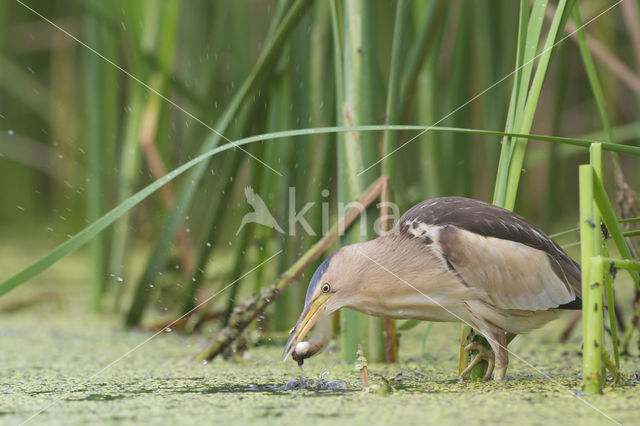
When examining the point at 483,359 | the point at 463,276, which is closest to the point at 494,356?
the point at 483,359

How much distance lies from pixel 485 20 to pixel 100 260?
1.54 meters

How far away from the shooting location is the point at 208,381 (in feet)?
→ 6.07

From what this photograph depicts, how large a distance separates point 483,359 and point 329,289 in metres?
0.36

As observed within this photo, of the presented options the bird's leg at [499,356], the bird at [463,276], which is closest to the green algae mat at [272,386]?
the bird's leg at [499,356]

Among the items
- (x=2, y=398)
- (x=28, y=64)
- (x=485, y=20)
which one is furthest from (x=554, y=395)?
(x=28, y=64)

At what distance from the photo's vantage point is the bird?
5.46 ft

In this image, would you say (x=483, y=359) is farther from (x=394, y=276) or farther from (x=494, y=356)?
(x=394, y=276)

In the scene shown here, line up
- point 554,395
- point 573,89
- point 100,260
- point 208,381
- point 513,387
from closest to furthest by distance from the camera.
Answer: point 554,395 → point 513,387 → point 208,381 → point 100,260 → point 573,89

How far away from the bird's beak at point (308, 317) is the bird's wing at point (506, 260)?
27 centimetres

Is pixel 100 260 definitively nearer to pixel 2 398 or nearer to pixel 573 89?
pixel 2 398

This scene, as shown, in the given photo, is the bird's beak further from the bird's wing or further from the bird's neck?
the bird's wing

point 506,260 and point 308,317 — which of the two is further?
point 308,317

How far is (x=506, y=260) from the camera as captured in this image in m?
1.68

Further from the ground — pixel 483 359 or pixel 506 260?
pixel 506 260
